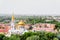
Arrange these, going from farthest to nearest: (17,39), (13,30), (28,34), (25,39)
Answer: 1. (13,30)
2. (28,34)
3. (25,39)
4. (17,39)

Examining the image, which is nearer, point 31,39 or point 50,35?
point 31,39

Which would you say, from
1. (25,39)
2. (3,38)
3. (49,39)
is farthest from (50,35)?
(3,38)

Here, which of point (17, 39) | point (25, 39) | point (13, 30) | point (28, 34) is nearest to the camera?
point (17, 39)

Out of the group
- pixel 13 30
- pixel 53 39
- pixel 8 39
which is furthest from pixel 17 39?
pixel 13 30

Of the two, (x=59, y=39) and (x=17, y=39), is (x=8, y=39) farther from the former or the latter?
(x=59, y=39)

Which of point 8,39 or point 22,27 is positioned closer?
point 8,39

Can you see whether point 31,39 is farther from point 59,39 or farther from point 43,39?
point 59,39

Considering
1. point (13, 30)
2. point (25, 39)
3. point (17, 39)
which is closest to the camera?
point (17, 39)

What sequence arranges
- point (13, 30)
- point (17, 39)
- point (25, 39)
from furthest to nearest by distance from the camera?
point (13, 30)
point (25, 39)
point (17, 39)
